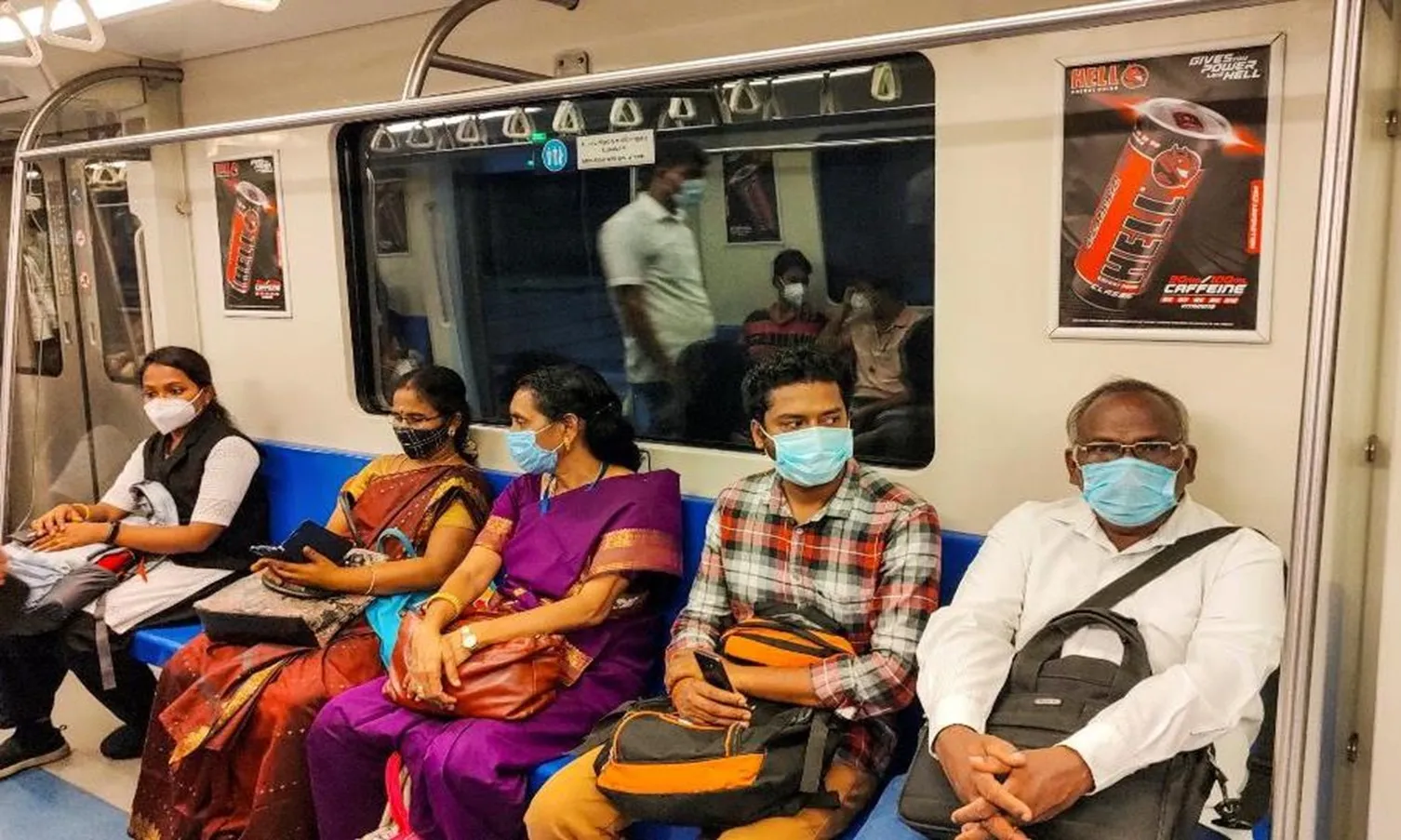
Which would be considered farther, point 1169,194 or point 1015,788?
point 1169,194

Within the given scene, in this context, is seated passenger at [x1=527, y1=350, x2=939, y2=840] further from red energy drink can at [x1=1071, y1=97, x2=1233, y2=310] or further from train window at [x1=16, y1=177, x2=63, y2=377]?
train window at [x1=16, y1=177, x2=63, y2=377]

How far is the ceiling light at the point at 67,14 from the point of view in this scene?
344 centimetres

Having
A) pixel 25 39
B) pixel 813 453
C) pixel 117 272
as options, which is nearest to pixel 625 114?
pixel 813 453

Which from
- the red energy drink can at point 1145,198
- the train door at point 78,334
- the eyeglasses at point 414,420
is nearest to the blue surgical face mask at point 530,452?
the eyeglasses at point 414,420

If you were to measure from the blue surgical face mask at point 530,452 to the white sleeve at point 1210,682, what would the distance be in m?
1.59

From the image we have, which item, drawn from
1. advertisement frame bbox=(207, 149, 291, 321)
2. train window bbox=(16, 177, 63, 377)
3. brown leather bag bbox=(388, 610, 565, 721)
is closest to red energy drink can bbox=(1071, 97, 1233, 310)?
brown leather bag bbox=(388, 610, 565, 721)

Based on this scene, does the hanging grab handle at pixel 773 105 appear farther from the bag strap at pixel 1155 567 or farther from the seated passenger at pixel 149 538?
the seated passenger at pixel 149 538

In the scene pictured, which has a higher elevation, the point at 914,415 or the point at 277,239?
the point at 277,239

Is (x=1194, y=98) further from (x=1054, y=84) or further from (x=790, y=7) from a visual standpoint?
(x=790, y=7)

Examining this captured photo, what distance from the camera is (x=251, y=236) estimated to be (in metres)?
4.49

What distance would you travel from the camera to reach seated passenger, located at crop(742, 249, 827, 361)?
→ 3.22 metres

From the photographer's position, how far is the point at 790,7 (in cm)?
303

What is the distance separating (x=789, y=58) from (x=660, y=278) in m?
1.26

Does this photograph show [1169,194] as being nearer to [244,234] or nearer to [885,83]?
[885,83]
